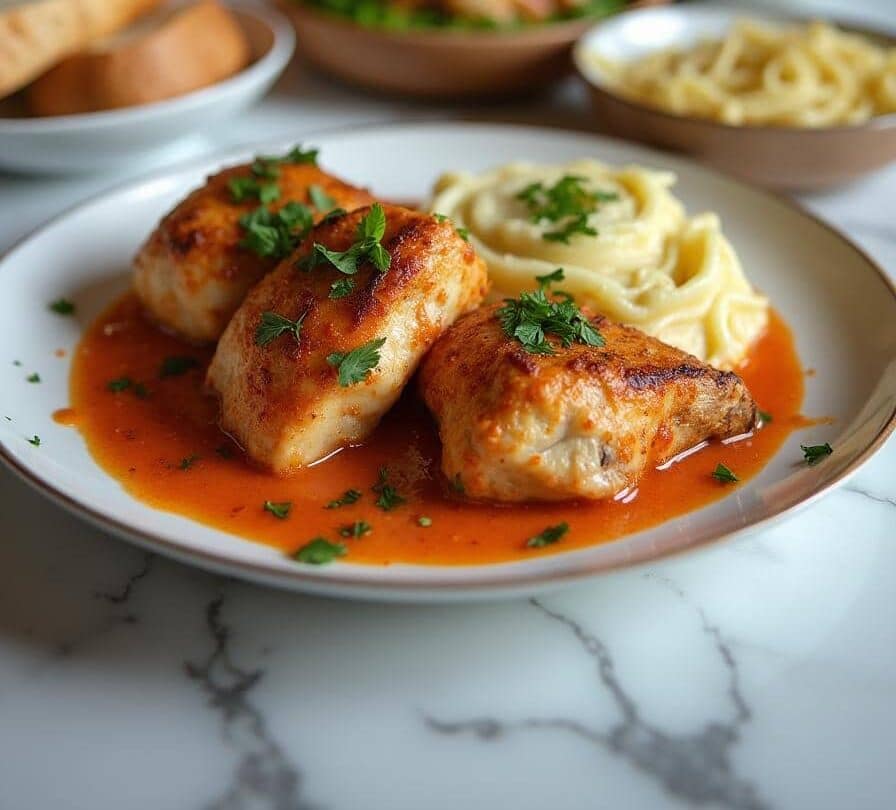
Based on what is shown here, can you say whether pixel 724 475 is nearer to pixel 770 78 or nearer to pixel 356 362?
pixel 356 362

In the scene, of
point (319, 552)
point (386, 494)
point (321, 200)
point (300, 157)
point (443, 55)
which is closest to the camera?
point (319, 552)

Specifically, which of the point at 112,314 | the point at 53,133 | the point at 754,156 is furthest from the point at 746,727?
the point at 53,133

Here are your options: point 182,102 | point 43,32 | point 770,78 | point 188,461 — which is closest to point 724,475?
point 188,461

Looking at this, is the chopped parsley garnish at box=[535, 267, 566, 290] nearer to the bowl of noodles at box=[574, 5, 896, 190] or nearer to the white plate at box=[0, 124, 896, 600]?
the white plate at box=[0, 124, 896, 600]

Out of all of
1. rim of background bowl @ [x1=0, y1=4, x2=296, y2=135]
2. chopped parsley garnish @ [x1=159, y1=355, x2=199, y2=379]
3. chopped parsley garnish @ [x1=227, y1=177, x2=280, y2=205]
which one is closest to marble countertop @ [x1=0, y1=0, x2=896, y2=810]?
chopped parsley garnish @ [x1=159, y1=355, x2=199, y2=379]

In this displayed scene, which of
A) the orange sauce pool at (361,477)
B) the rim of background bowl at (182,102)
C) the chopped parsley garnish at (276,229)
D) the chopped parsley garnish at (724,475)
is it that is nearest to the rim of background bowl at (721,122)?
the orange sauce pool at (361,477)

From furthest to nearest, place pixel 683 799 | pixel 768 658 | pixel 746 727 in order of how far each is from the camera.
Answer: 1. pixel 768 658
2. pixel 746 727
3. pixel 683 799

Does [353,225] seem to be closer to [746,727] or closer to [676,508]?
[676,508]
